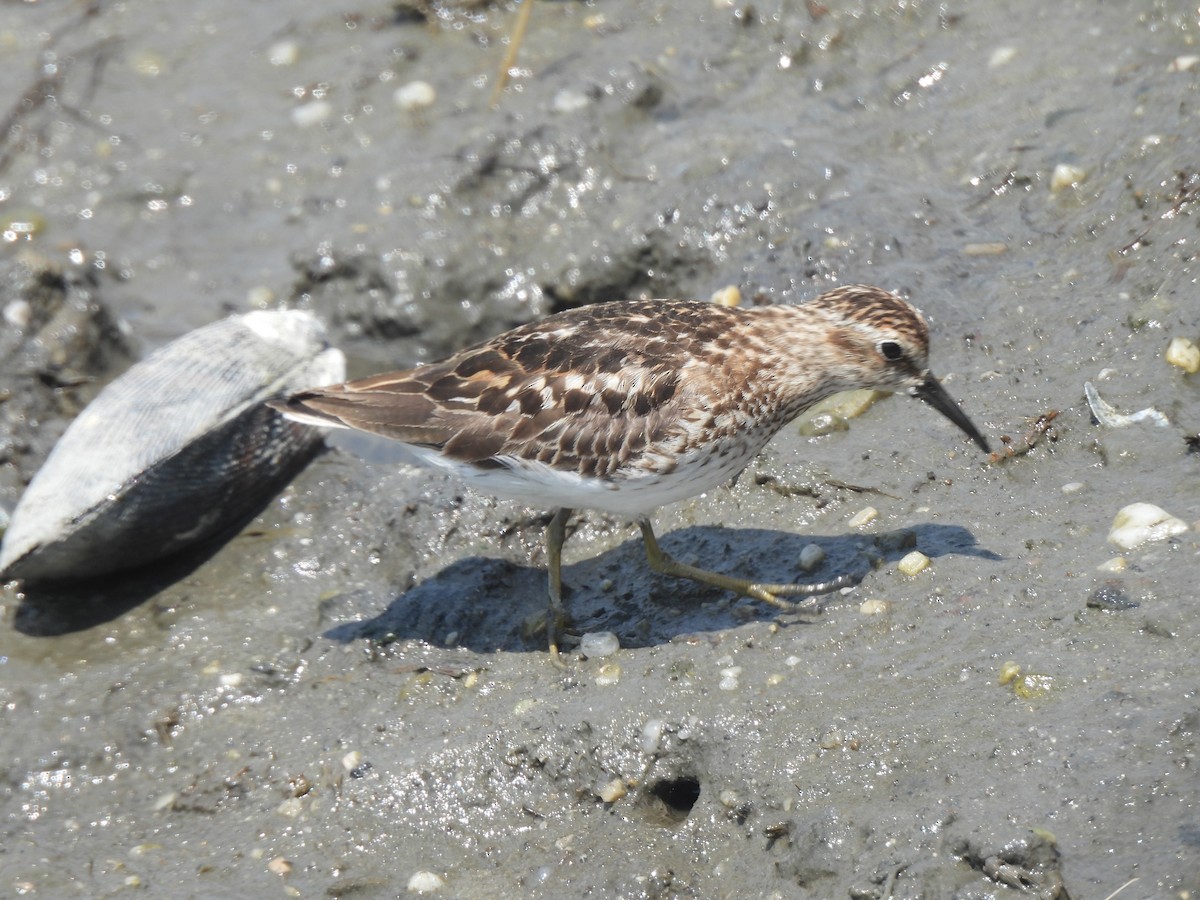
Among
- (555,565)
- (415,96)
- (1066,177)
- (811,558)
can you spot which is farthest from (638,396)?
(415,96)

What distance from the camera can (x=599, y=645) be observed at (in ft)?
20.3

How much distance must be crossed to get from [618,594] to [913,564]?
1615 mm

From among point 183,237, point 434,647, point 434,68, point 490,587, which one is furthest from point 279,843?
point 434,68

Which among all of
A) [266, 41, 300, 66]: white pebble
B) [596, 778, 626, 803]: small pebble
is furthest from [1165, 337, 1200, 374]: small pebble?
[266, 41, 300, 66]: white pebble

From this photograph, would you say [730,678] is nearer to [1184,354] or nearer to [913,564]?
[913,564]

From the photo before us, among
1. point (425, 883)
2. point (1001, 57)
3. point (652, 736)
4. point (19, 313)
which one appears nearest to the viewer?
point (425, 883)

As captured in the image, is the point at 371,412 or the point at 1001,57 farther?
the point at 1001,57

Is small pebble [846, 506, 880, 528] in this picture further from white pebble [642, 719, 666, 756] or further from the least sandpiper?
white pebble [642, 719, 666, 756]

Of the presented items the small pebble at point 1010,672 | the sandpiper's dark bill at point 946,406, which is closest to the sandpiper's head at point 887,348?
the sandpiper's dark bill at point 946,406

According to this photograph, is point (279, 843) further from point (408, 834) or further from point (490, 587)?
point (490, 587)

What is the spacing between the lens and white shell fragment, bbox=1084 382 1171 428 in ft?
20.4

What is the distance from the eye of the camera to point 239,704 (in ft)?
21.0

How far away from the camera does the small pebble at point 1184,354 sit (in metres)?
6.39

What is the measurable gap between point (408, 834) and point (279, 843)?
1.96 ft
